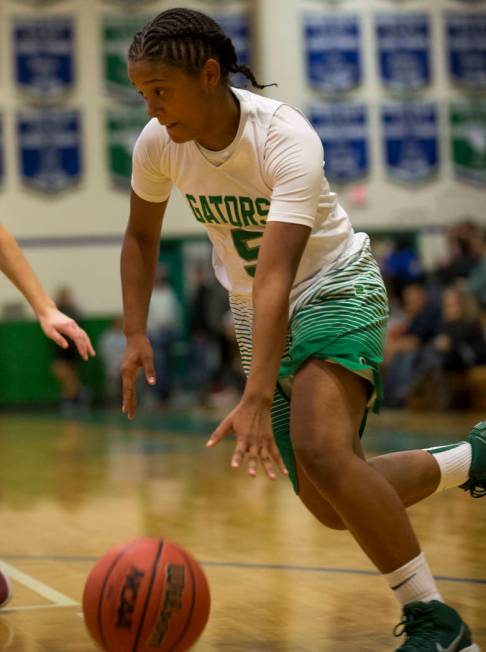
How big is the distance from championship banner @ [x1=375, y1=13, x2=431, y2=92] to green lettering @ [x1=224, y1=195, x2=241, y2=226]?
15.8 meters

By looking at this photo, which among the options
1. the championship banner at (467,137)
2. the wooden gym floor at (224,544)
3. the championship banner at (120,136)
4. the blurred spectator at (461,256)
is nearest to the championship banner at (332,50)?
the championship banner at (467,137)

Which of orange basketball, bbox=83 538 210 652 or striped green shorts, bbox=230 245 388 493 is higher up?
striped green shorts, bbox=230 245 388 493

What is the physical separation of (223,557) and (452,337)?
734 cm

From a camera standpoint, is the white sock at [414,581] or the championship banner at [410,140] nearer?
the white sock at [414,581]

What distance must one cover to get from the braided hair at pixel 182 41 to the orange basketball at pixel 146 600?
1.40m

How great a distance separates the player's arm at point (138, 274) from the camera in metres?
3.93

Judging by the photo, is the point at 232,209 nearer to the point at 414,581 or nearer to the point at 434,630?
the point at 414,581

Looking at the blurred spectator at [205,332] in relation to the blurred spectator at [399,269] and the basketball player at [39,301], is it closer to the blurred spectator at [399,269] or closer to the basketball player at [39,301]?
the blurred spectator at [399,269]

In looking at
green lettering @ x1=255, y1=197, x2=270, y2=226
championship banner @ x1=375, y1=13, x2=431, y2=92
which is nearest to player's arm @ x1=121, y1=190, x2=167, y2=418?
green lettering @ x1=255, y1=197, x2=270, y2=226

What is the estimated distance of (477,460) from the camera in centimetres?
412

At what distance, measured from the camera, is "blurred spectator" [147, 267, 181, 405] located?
56.5 feet

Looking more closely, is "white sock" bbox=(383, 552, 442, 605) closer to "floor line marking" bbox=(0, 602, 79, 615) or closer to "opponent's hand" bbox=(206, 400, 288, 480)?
"opponent's hand" bbox=(206, 400, 288, 480)

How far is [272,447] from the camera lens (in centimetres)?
316

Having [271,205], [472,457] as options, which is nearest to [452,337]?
[472,457]
